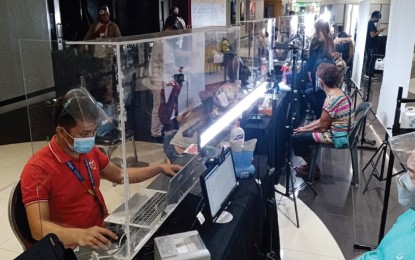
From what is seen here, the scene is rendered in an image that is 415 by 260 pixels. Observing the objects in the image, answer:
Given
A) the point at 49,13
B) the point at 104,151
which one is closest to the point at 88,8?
the point at 49,13

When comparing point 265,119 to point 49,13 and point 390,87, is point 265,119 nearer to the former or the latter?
point 390,87

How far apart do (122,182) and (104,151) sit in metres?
0.28

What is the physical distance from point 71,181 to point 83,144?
0.59 feet

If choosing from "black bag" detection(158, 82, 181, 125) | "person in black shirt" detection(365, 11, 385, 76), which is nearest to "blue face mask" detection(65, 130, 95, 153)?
"black bag" detection(158, 82, 181, 125)

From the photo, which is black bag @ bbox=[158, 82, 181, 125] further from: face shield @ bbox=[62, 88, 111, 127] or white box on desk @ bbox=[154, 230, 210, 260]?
white box on desk @ bbox=[154, 230, 210, 260]

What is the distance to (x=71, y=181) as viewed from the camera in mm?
1547

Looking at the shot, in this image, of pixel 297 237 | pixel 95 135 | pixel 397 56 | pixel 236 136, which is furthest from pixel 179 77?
pixel 397 56

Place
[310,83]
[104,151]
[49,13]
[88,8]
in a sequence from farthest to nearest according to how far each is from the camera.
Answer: [88,8] < [49,13] < [310,83] < [104,151]

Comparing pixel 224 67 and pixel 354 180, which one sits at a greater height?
pixel 224 67

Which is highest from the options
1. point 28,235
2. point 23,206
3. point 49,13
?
point 49,13

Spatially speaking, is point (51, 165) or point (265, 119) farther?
point (265, 119)

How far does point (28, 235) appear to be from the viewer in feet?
5.16

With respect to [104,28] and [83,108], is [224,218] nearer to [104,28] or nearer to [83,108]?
[83,108]

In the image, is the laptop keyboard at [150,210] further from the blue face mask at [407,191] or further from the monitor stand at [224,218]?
the blue face mask at [407,191]
